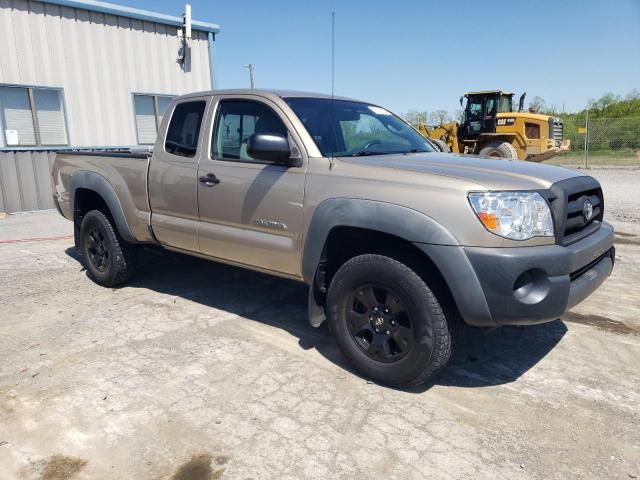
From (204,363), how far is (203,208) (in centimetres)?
125

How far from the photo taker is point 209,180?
159 inches

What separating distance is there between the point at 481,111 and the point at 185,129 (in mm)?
15572

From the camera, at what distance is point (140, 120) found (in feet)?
39.9

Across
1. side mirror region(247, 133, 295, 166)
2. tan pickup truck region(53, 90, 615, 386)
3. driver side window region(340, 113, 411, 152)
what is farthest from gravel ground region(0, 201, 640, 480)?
driver side window region(340, 113, 411, 152)

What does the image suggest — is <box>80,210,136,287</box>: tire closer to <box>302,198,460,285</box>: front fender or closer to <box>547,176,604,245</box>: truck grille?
<box>302,198,460,285</box>: front fender

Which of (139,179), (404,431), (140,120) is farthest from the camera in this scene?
(140,120)

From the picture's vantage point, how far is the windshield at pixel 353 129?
12.3 ft

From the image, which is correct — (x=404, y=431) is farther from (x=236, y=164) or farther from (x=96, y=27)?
(x=96, y=27)

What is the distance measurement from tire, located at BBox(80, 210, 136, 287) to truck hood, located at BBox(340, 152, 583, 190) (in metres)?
2.80

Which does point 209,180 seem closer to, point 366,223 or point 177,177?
point 177,177

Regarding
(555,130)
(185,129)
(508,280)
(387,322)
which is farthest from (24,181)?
(555,130)

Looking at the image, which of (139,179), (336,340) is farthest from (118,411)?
(139,179)

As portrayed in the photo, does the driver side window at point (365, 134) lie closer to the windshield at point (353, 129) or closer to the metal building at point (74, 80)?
the windshield at point (353, 129)

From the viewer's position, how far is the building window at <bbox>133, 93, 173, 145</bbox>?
12.1 m
